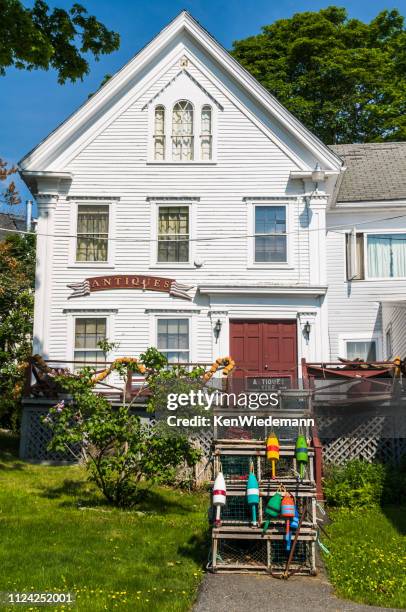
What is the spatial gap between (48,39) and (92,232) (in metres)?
6.06

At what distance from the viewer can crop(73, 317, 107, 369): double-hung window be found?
18359mm

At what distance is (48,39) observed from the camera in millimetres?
13711

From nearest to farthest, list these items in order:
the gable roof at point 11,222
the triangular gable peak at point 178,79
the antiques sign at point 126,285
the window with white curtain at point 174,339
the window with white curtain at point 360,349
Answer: the window with white curtain at point 174,339
the antiques sign at point 126,285
the triangular gable peak at point 178,79
the window with white curtain at point 360,349
the gable roof at point 11,222

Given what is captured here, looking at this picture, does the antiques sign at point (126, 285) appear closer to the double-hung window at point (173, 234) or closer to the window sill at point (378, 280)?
the double-hung window at point (173, 234)

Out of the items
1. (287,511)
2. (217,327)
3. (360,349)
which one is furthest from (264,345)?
(287,511)

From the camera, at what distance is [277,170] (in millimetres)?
19078

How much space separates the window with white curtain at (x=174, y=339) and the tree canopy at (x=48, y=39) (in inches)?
259

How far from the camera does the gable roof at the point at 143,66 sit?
18828mm

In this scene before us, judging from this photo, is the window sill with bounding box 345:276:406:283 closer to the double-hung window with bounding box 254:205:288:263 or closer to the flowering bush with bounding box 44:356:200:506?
the double-hung window with bounding box 254:205:288:263

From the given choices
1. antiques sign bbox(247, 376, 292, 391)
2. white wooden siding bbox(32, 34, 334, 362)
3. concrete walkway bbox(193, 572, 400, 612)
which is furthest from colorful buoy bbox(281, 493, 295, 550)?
white wooden siding bbox(32, 34, 334, 362)

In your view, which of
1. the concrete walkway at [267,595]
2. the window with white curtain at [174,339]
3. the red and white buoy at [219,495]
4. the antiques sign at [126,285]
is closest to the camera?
the concrete walkway at [267,595]

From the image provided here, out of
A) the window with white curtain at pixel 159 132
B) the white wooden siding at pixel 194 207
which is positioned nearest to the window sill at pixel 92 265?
the white wooden siding at pixel 194 207

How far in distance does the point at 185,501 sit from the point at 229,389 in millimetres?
2099

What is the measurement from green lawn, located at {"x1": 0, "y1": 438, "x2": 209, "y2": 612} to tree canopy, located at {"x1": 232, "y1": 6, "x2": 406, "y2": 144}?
2373 cm
